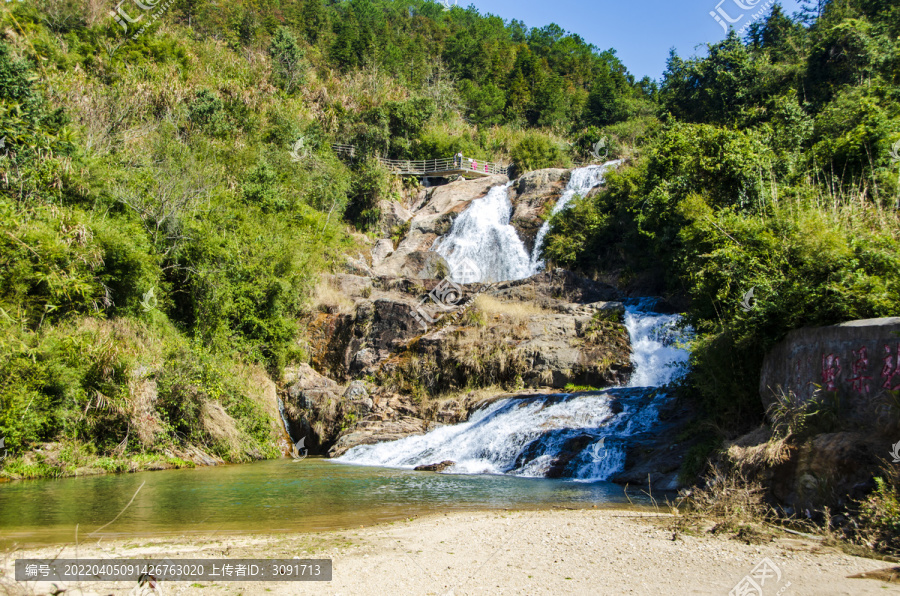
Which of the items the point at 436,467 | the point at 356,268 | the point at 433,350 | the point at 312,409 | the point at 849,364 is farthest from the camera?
the point at 356,268

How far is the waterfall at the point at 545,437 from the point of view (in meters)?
14.5

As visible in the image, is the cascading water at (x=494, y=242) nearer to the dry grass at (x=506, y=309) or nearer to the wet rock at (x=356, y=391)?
the dry grass at (x=506, y=309)

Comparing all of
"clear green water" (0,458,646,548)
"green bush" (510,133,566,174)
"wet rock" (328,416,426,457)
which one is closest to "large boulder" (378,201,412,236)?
"green bush" (510,133,566,174)

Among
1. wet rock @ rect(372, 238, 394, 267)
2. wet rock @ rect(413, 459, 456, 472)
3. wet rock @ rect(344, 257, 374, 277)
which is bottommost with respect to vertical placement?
wet rock @ rect(413, 459, 456, 472)

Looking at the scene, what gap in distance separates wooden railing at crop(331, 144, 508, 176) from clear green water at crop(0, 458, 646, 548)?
34.2 metres

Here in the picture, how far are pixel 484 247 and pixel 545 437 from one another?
20285 millimetres

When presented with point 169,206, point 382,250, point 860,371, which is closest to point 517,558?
point 860,371

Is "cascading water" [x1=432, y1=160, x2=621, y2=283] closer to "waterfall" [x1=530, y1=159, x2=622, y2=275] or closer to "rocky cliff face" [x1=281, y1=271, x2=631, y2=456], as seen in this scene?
"waterfall" [x1=530, y1=159, x2=622, y2=275]

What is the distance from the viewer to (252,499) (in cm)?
1070

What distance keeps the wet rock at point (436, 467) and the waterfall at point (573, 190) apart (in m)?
18.6

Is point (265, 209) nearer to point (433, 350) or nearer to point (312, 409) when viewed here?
point (312, 409)

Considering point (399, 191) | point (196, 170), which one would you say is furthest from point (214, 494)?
point (399, 191)

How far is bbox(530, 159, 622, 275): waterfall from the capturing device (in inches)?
1318

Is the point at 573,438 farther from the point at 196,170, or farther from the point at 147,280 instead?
the point at 196,170
